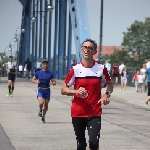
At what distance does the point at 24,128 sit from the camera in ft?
51.2

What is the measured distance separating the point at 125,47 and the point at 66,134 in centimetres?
12727

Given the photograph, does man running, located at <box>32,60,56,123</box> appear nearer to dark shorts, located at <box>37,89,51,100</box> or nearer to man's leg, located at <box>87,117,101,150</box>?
dark shorts, located at <box>37,89,51,100</box>

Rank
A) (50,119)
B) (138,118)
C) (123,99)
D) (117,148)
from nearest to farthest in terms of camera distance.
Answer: (117,148), (50,119), (138,118), (123,99)

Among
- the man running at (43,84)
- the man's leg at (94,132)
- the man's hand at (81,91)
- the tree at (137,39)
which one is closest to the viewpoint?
the man's hand at (81,91)

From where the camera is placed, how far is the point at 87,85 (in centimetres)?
850

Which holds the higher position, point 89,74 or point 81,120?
point 89,74

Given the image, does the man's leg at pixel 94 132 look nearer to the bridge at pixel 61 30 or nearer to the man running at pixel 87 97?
the man running at pixel 87 97

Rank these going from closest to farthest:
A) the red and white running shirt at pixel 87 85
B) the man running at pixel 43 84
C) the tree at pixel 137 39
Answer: the red and white running shirt at pixel 87 85 < the man running at pixel 43 84 < the tree at pixel 137 39

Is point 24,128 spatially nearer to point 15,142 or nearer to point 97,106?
point 15,142

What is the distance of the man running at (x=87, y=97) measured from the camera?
8.40 meters

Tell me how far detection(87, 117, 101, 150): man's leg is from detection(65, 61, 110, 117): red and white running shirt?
0.24ft

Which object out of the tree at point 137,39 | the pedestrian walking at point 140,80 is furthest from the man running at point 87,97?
the tree at point 137,39

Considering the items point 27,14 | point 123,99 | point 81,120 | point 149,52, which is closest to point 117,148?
point 81,120

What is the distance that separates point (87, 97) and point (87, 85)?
0.51ft
